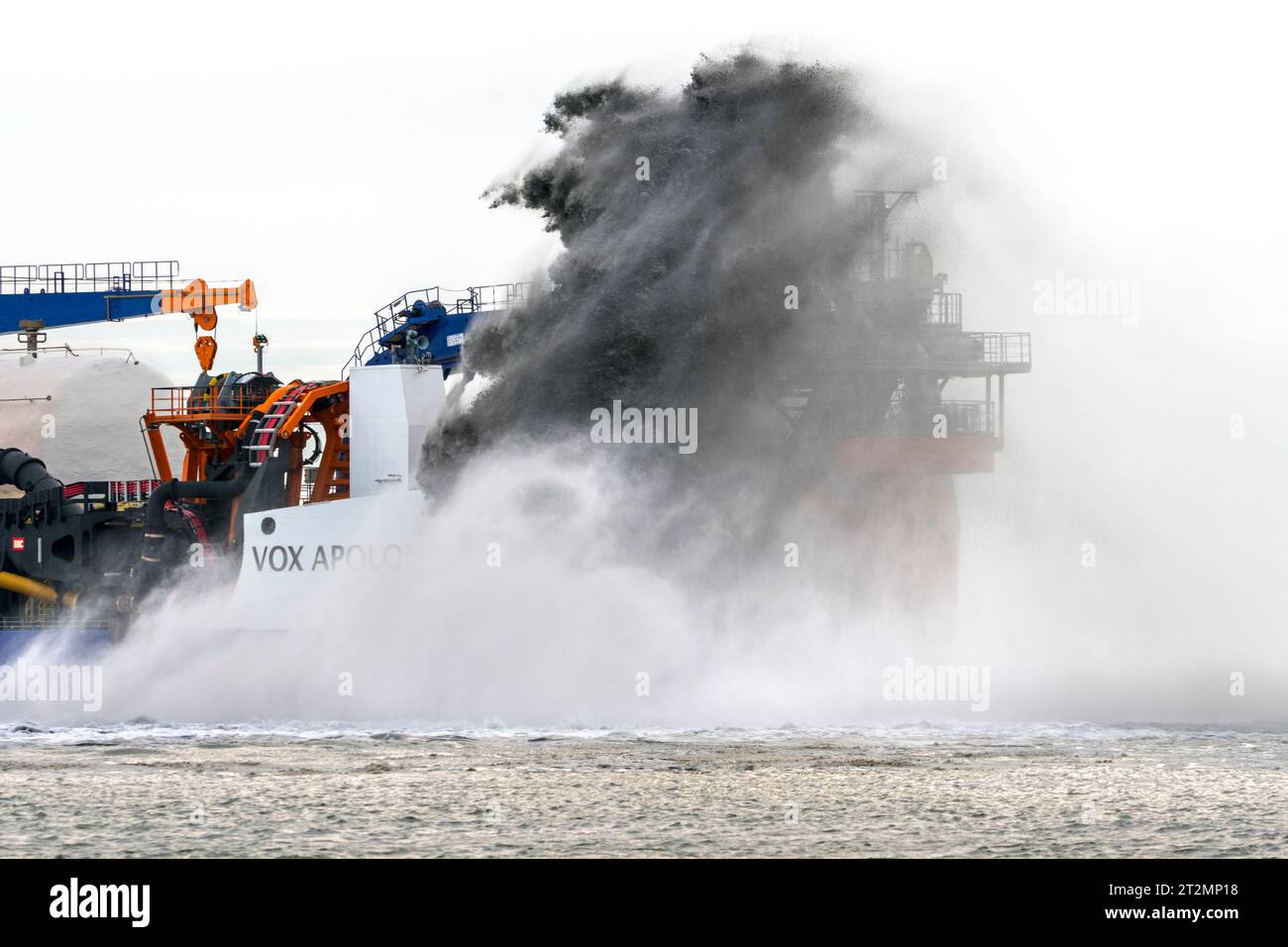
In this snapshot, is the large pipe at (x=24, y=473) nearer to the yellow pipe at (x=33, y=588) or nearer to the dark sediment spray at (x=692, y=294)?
the yellow pipe at (x=33, y=588)

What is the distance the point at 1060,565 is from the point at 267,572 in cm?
1635

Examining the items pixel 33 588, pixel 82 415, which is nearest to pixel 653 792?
pixel 33 588

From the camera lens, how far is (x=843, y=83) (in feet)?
117

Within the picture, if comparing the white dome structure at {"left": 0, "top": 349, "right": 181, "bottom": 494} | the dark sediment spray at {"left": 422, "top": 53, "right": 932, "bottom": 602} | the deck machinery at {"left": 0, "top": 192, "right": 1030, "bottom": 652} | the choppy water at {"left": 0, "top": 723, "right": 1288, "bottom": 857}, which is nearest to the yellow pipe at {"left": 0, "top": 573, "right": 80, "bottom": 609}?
the deck machinery at {"left": 0, "top": 192, "right": 1030, "bottom": 652}

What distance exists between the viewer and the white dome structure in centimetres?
5409

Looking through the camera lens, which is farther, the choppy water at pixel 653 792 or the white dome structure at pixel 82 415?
the white dome structure at pixel 82 415

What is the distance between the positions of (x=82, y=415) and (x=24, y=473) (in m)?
15.1

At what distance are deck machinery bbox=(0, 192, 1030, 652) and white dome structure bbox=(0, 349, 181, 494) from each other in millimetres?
14848

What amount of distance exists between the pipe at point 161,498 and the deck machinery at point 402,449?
4cm

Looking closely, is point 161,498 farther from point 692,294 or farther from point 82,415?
point 82,415

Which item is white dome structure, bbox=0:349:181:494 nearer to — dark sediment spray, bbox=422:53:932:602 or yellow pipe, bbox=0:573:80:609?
yellow pipe, bbox=0:573:80:609

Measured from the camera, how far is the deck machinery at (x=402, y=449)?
1415 inches

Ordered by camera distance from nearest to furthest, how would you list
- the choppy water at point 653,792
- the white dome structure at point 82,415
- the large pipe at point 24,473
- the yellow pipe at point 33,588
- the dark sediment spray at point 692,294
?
the choppy water at point 653,792, the dark sediment spray at point 692,294, the yellow pipe at point 33,588, the large pipe at point 24,473, the white dome structure at point 82,415

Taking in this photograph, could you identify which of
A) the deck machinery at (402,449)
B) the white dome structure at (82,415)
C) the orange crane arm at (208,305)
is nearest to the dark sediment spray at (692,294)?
the deck machinery at (402,449)
